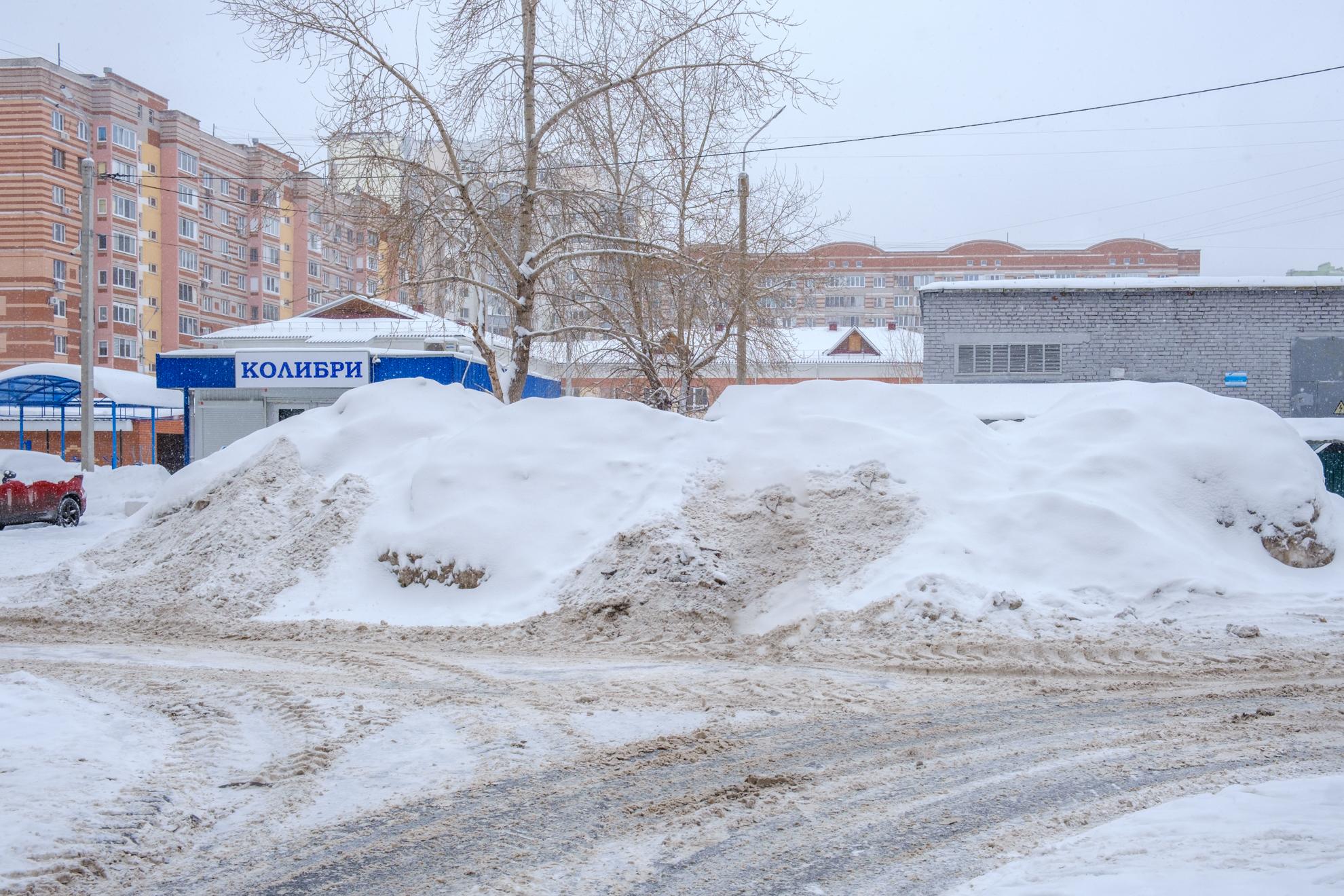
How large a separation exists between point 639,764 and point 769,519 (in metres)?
5.20

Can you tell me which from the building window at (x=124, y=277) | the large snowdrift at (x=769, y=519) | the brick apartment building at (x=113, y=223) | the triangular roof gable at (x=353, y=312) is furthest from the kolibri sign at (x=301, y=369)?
the building window at (x=124, y=277)

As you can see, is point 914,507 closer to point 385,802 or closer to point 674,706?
point 674,706

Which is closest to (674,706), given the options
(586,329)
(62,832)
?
(62,832)

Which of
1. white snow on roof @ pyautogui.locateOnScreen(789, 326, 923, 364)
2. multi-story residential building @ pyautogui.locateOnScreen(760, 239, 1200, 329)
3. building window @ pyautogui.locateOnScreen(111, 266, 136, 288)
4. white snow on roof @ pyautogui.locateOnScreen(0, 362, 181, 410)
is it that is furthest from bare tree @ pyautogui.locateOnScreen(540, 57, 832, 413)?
multi-story residential building @ pyautogui.locateOnScreen(760, 239, 1200, 329)

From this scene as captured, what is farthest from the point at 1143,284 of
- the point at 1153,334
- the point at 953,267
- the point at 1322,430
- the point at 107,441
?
the point at 953,267

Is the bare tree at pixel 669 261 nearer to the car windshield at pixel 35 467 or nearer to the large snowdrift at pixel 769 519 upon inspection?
the large snowdrift at pixel 769 519

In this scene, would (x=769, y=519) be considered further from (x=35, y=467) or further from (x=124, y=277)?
(x=124, y=277)

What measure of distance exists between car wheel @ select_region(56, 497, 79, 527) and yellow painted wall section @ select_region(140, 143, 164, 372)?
42.1m

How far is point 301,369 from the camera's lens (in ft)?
80.9

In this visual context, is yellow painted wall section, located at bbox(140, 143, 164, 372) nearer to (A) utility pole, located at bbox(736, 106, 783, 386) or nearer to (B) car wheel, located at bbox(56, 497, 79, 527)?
(B) car wheel, located at bbox(56, 497, 79, 527)

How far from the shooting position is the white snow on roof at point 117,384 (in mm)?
27891

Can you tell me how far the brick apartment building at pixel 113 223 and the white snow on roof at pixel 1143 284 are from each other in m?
31.6

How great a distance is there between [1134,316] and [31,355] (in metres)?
53.6

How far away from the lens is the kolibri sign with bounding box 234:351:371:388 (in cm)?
2447
